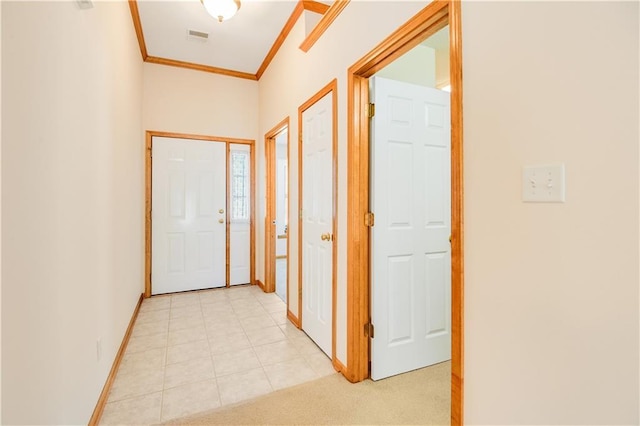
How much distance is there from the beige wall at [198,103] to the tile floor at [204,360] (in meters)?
2.20

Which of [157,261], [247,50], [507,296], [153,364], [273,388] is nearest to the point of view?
[507,296]

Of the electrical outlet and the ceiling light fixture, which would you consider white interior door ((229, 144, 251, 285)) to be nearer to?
the ceiling light fixture

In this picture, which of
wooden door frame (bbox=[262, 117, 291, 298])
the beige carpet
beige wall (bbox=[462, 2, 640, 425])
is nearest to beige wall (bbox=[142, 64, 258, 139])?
wooden door frame (bbox=[262, 117, 291, 298])

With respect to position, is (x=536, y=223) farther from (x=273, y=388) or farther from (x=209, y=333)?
(x=209, y=333)

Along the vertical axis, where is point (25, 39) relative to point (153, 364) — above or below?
above

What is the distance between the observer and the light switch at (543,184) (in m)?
0.90

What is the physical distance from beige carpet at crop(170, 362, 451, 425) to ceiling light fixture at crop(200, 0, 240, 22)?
9.44ft

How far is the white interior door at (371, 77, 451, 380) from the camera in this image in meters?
1.94

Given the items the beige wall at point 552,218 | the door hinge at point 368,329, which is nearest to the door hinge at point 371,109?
the beige wall at point 552,218

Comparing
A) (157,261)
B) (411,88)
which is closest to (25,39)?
(411,88)

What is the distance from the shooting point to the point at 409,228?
2.02 meters

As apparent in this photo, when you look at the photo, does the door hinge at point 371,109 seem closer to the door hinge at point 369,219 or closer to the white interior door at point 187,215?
the door hinge at point 369,219

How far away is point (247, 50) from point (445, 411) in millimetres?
3766

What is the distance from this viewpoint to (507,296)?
3.51 feet
